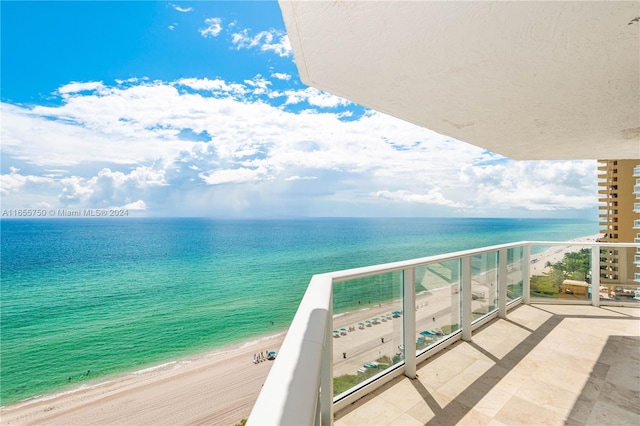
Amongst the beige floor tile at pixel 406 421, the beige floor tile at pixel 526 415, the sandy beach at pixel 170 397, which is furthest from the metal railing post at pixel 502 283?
the sandy beach at pixel 170 397

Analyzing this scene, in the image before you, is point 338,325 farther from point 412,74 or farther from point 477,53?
point 477,53

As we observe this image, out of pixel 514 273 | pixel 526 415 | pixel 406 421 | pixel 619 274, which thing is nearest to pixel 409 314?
pixel 406 421

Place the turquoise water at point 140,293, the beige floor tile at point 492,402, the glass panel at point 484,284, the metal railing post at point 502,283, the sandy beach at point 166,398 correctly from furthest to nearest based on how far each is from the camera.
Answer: the turquoise water at point 140,293 < the sandy beach at point 166,398 < the metal railing post at point 502,283 < the glass panel at point 484,284 < the beige floor tile at point 492,402

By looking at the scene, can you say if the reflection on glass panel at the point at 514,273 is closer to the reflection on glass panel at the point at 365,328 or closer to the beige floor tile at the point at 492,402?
the beige floor tile at the point at 492,402

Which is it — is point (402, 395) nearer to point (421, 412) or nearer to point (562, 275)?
point (421, 412)

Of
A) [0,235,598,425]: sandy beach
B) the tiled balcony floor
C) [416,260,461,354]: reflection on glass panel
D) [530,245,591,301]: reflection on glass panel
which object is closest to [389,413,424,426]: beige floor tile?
the tiled balcony floor

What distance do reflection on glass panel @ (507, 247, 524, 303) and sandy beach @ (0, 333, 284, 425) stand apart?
31.7 feet

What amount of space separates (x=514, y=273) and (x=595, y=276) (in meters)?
1.31

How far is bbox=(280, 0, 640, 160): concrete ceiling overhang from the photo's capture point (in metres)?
1.09

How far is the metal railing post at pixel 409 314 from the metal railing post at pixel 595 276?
3694 millimetres

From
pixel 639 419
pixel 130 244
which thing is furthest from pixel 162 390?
pixel 130 244

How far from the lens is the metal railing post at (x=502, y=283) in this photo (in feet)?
12.5

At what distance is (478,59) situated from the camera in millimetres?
1429

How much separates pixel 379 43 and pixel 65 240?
73082mm
